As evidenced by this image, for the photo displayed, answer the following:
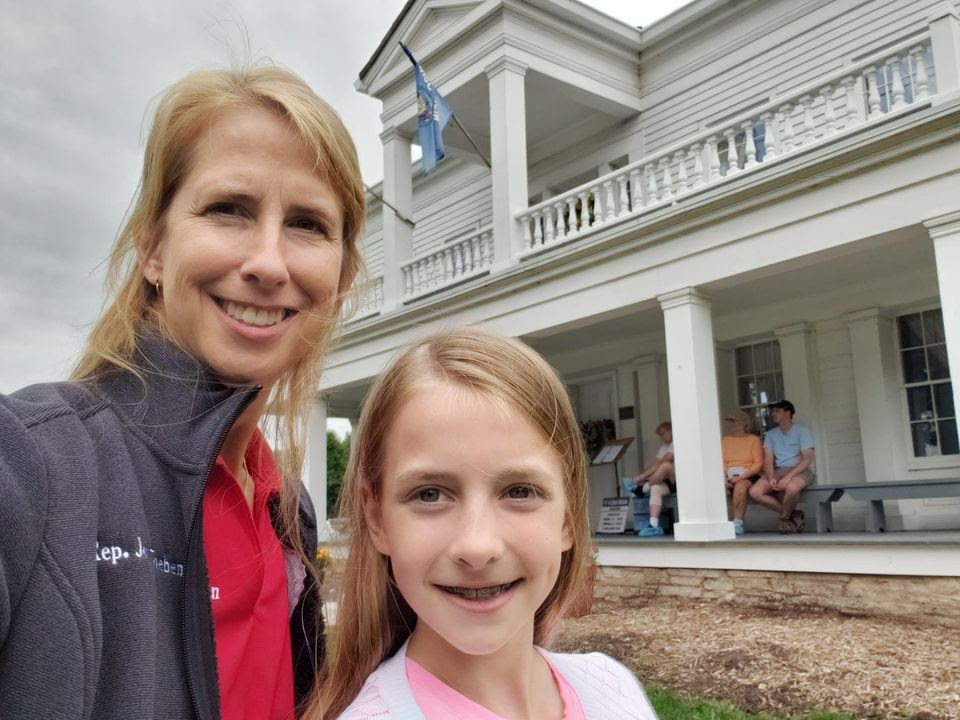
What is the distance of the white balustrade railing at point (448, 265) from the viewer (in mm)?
11336

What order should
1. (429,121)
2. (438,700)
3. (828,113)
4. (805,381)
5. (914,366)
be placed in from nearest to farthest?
(438,700) < (828,113) < (914,366) < (805,381) < (429,121)

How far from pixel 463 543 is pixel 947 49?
7606 millimetres

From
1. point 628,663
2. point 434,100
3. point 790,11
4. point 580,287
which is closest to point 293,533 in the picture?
point 628,663

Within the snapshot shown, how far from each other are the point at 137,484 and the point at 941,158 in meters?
7.44

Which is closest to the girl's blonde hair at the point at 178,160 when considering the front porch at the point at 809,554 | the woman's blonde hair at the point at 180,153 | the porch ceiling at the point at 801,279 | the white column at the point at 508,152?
the woman's blonde hair at the point at 180,153

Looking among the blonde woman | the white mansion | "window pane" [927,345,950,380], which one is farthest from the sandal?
the blonde woman

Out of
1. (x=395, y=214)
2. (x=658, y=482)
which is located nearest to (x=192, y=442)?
(x=658, y=482)

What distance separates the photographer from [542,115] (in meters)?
12.4

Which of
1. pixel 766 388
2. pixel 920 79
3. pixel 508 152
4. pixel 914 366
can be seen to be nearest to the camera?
pixel 920 79

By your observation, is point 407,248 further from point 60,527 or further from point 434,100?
point 60,527

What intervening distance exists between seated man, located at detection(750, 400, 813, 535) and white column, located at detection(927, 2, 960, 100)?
153 inches

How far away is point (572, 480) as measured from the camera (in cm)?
170

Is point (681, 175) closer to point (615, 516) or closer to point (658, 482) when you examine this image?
point (658, 482)

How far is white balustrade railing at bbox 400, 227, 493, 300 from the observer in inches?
446
